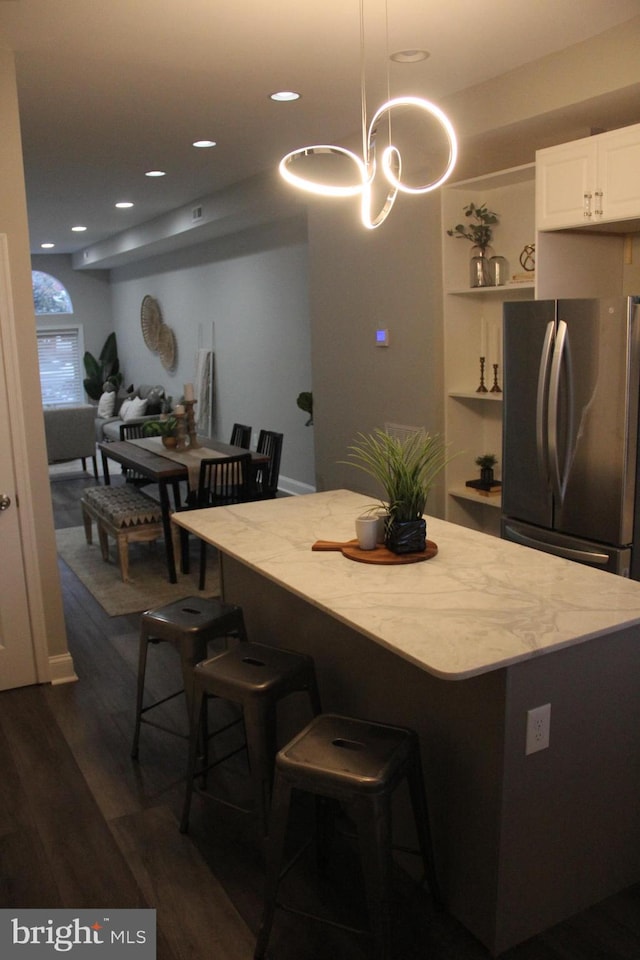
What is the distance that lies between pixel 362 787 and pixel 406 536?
0.94 m

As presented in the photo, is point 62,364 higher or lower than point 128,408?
higher

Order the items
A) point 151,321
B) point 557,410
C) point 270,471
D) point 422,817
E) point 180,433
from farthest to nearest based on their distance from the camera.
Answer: point 151,321 → point 180,433 → point 270,471 → point 557,410 → point 422,817

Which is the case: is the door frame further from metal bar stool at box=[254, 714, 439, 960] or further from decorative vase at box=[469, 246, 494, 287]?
decorative vase at box=[469, 246, 494, 287]

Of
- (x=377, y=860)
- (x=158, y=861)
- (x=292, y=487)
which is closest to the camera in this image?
(x=377, y=860)

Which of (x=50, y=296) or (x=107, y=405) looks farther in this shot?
(x=50, y=296)

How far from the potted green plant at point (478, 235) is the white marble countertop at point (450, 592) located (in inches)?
76.6

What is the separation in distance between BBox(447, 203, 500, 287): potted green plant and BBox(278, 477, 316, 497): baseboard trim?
3639mm

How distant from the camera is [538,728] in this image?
6.82ft

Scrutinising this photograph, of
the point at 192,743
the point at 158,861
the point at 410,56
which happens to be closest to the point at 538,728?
the point at 192,743

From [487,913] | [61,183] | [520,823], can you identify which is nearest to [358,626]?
[520,823]

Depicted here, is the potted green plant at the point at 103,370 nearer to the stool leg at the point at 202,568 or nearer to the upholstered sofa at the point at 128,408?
the upholstered sofa at the point at 128,408

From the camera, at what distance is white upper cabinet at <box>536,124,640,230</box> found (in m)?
3.36

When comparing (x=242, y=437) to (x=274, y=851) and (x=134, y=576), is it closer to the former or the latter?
(x=134, y=576)

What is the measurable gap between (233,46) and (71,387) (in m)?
10.9
